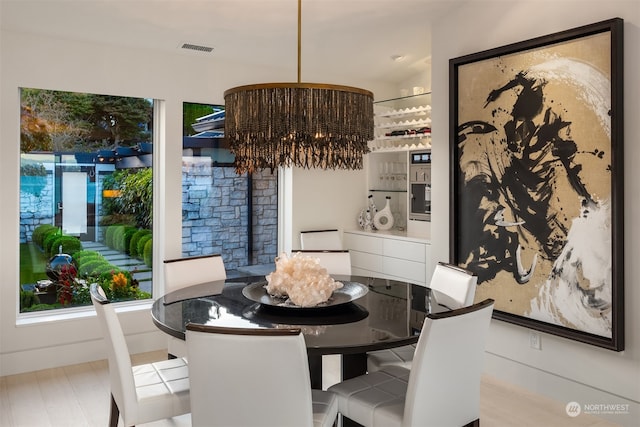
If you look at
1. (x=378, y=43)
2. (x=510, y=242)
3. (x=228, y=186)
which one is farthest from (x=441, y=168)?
(x=228, y=186)

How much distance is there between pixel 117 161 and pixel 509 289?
3218 mm

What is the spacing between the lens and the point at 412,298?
286 cm

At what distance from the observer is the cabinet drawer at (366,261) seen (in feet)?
16.4

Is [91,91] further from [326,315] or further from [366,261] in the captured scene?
[366,261]

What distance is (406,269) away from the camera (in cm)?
464

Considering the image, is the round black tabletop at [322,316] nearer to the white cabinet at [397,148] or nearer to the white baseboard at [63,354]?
the white baseboard at [63,354]

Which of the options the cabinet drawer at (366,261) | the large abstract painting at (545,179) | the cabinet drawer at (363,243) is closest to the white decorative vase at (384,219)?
the cabinet drawer at (363,243)

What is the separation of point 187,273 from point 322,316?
1.31m

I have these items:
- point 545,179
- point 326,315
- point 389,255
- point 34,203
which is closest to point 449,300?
point 326,315

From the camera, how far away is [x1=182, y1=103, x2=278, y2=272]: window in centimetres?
461

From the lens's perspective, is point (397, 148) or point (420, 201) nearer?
point (420, 201)

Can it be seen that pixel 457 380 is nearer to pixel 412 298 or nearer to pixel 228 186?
pixel 412 298

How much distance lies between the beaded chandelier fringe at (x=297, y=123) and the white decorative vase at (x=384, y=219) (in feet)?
9.24

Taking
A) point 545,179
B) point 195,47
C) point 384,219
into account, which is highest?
point 195,47
